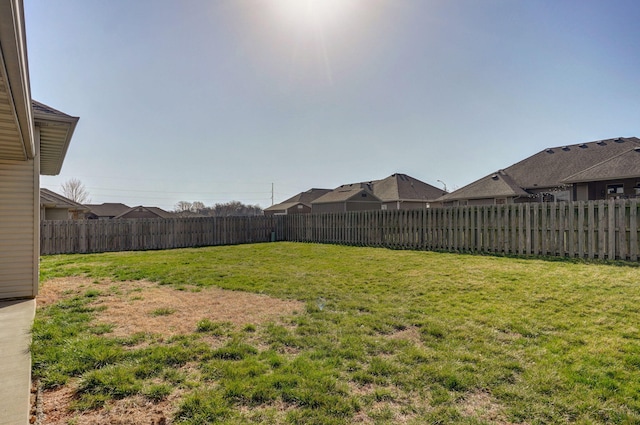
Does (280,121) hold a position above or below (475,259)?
above

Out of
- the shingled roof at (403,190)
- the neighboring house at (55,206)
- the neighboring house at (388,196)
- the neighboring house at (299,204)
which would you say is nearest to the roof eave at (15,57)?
the neighboring house at (55,206)

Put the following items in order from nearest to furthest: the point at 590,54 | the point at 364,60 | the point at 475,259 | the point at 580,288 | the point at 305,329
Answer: the point at 305,329 → the point at 580,288 → the point at 475,259 → the point at 590,54 → the point at 364,60

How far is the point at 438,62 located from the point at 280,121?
8295 millimetres

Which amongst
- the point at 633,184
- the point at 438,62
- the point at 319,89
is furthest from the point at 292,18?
the point at 633,184

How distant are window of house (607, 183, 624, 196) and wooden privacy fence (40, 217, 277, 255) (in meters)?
19.1

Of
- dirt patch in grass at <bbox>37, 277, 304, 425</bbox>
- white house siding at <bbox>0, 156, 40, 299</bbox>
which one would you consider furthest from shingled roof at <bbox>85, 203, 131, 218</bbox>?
dirt patch in grass at <bbox>37, 277, 304, 425</bbox>

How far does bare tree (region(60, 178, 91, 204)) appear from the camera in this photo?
5266 centimetres

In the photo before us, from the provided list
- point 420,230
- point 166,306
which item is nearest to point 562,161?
point 420,230

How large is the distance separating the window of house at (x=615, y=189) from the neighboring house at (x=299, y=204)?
3284 cm

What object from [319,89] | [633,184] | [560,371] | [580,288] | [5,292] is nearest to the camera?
[560,371]

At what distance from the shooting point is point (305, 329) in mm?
3943

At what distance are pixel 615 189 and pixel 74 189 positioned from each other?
66.7 m

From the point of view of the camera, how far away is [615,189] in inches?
687

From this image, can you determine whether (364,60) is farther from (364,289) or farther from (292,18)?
(364,289)
